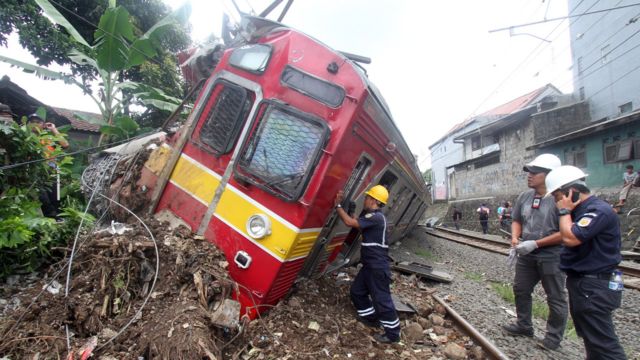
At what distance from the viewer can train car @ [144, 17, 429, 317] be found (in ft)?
9.81

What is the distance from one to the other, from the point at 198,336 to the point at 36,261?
2700 mm

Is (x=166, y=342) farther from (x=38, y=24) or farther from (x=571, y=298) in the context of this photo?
(x=38, y=24)

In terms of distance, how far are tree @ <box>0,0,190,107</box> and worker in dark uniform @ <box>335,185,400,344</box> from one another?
10.5 metres

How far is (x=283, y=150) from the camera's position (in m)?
3.11

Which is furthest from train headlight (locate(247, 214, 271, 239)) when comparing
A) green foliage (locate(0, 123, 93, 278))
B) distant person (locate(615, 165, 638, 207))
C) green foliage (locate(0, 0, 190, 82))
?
distant person (locate(615, 165, 638, 207))

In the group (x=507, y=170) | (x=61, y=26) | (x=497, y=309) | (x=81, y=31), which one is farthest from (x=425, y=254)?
(x=81, y=31)

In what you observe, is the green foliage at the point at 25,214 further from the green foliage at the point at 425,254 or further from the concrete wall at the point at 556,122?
the concrete wall at the point at 556,122

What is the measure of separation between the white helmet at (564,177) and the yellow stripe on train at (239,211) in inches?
83.5

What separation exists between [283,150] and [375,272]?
157 cm

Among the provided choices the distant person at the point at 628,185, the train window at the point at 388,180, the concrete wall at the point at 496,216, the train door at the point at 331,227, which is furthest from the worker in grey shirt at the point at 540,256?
the distant person at the point at 628,185

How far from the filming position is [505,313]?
473 centimetres

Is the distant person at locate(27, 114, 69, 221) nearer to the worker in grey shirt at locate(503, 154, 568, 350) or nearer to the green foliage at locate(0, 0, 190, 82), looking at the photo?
the worker in grey shirt at locate(503, 154, 568, 350)

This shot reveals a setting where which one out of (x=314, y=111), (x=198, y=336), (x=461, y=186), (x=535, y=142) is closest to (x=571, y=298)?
(x=314, y=111)

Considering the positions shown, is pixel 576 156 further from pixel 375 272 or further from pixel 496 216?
pixel 375 272
